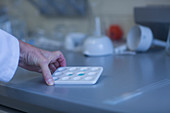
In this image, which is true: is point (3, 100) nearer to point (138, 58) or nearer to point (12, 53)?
point (12, 53)

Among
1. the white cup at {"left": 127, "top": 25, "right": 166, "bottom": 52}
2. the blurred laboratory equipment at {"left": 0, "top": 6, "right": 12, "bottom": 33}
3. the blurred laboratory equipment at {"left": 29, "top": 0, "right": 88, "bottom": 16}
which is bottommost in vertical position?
the white cup at {"left": 127, "top": 25, "right": 166, "bottom": 52}

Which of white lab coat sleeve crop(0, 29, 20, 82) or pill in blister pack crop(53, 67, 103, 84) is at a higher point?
white lab coat sleeve crop(0, 29, 20, 82)

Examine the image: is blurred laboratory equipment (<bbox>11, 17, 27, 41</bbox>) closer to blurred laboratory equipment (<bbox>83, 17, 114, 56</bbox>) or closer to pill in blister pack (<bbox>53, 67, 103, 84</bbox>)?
blurred laboratory equipment (<bbox>83, 17, 114, 56</bbox>)

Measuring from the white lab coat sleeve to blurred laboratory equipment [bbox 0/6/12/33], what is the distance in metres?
0.87

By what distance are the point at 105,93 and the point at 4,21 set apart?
1.32 m

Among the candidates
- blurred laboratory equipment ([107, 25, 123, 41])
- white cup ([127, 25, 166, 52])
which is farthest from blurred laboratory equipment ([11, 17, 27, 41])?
white cup ([127, 25, 166, 52])

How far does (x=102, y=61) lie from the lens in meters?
0.98

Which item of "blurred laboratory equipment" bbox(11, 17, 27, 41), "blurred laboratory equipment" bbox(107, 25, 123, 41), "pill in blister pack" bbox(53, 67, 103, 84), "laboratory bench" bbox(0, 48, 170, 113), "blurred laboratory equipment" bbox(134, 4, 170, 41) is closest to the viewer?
"laboratory bench" bbox(0, 48, 170, 113)

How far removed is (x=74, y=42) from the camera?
4.50 ft

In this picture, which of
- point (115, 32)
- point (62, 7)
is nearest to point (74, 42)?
point (115, 32)

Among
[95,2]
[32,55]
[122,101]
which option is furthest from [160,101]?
[95,2]

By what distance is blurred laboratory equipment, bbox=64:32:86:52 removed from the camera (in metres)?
1.29

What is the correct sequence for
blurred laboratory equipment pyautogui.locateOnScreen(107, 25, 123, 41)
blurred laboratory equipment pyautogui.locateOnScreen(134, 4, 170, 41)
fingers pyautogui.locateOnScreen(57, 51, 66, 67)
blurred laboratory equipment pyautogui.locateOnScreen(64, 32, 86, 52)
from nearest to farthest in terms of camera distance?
1. fingers pyautogui.locateOnScreen(57, 51, 66, 67)
2. blurred laboratory equipment pyautogui.locateOnScreen(134, 4, 170, 41)
3. blurred laboratory equipment pyautogui.locateOnScreen(64, 32, 86, 52)
4. blurred laboratory equipment pyautogui.locateOnScreen(107, 25, 123, 41)

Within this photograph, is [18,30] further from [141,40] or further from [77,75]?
[77,75]
